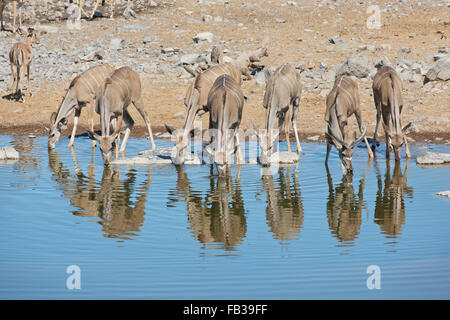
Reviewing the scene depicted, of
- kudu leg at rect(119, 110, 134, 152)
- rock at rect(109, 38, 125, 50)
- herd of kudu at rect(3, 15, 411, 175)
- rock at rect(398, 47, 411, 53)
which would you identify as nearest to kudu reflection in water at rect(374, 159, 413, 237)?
herd of kudu at rect(3, 15, 411, 175)

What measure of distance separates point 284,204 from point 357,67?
11689mm

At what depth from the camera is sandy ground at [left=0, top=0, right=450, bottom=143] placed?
1928cm

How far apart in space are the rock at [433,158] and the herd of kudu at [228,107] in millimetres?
473

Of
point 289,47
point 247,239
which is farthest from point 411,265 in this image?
point 289,47

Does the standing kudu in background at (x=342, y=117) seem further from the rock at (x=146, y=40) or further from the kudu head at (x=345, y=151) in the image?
the rock at (x=146, y=40)

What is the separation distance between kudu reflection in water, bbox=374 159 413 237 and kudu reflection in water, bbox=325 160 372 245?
29 centimetres

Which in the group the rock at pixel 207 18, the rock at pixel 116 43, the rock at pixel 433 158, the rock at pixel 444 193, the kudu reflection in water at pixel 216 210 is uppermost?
the rock at pixel 207 18

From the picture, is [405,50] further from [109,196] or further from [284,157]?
[109,196]

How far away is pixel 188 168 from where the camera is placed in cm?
1362

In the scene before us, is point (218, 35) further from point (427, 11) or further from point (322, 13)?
point (427, 11)

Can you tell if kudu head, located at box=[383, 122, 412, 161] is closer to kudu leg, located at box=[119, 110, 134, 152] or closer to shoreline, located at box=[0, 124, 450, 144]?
shoreline, located at box=[0, 124, 450, 144]

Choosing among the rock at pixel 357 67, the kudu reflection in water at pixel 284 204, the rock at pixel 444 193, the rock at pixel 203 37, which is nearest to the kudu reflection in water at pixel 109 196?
the kudu reflection in water at pixel 284 204

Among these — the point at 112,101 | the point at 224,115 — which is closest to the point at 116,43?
the point at 112,101

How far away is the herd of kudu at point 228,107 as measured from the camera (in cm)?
1298
